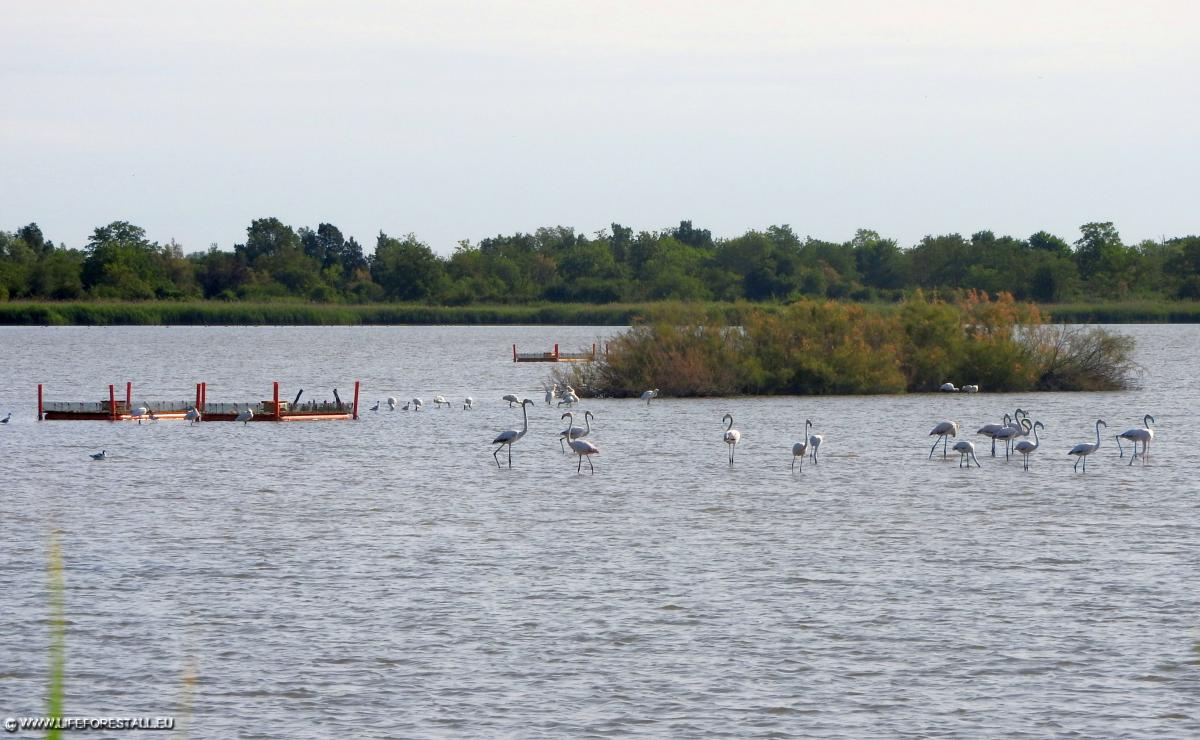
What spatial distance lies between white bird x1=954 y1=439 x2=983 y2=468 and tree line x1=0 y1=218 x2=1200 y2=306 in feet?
275

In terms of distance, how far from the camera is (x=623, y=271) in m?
145

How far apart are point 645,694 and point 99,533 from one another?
1023 centimetres

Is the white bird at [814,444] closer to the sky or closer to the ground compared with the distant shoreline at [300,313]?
closer to the ground

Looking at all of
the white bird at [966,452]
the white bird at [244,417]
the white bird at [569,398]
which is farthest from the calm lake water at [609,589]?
the white bird at [569,398]

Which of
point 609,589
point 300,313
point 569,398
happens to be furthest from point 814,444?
point 300,313

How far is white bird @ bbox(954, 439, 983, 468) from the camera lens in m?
27.4

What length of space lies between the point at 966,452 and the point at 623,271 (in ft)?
387

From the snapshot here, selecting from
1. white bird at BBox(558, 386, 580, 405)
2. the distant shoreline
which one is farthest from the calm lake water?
the distant shoreline

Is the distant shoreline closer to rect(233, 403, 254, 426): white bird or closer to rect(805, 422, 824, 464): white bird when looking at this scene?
rect(233, 403, 254, 426): white bird

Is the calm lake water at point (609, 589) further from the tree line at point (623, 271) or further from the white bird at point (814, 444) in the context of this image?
the tree line at point (623, 271)

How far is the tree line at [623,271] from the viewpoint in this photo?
12438cm

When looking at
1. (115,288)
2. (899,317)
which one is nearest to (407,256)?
(115,288)

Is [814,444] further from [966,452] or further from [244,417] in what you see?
[244,417]

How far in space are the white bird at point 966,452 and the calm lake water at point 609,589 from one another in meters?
0.37
